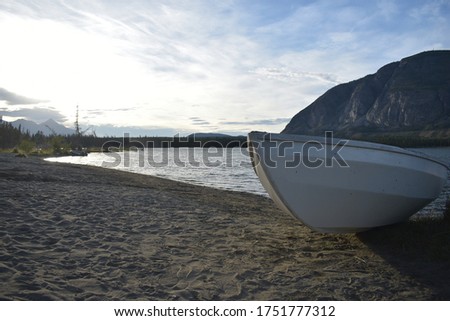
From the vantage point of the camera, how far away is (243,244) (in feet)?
21.6

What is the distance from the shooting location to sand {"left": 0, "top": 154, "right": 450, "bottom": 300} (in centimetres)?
419

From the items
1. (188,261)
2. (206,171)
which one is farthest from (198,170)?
(188,261)

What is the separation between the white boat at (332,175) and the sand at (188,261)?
0.75 metres

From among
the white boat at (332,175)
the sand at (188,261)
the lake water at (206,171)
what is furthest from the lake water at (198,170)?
the white boat at (332,175)

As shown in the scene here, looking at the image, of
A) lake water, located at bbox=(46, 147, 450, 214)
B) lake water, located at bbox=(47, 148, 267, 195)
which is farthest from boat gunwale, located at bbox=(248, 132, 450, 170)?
lake water, located at bbox=(47, 148, 267, 195)

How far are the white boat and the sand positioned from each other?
2.46 ft

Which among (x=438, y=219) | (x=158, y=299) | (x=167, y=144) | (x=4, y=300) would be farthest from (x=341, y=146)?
(x=167, y=144)

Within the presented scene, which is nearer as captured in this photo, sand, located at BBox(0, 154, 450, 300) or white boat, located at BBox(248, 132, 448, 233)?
sand, located at BBox(0, 154, 450, 300)

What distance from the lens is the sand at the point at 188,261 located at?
13.7 ft

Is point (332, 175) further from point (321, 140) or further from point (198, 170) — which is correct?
point (198, 170)

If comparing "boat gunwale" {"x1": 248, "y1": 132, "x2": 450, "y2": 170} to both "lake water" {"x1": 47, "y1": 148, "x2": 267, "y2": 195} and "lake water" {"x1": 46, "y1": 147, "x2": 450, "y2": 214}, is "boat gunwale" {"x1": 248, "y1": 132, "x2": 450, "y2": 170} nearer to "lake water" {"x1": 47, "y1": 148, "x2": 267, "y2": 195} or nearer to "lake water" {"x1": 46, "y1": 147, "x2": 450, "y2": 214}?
"lake water" {"x1": 46, "y1": 147, "x2": 450, "y2": 214}

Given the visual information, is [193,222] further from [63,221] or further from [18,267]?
[18,267]

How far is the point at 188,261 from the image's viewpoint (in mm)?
5387

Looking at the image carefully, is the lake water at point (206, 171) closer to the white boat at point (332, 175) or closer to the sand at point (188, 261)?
the white boat at point (332, 175)
